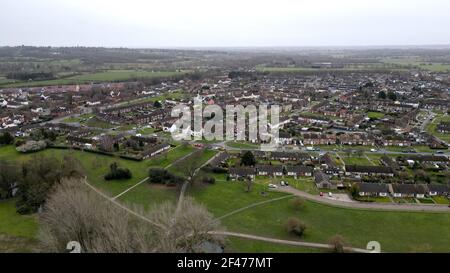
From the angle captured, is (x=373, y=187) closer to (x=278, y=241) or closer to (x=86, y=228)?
(x=278, y=241)

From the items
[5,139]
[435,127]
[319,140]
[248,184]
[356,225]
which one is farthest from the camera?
[435,127]

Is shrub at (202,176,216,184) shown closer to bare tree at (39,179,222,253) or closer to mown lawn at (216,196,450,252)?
mown lawn at (216,196,450,252)

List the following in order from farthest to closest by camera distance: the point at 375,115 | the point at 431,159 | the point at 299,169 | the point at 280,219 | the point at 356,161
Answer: the point at 375,115 → the point at 356,161 → the point at 431,159 → the point at 299,169 → the point at 280,219

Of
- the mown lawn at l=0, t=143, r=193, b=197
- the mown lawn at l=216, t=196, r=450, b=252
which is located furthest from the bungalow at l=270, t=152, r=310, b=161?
the mown lawn at l=216, t=196, r=450, b=252

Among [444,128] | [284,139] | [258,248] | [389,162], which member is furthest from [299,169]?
[444,128]

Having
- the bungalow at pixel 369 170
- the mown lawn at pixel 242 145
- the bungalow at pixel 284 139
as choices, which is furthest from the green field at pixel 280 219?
the bungalow at pixel 284 139
